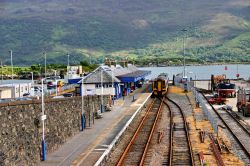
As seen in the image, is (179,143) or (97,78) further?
(97,78)

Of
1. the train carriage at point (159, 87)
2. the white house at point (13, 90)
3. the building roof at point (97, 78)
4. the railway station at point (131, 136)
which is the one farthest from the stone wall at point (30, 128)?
the train carriage at point (159, 87)

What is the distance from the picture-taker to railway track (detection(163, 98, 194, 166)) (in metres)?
31.2

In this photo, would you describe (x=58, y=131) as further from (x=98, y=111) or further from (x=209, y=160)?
(x=98, y=111)

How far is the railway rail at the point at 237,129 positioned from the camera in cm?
3713

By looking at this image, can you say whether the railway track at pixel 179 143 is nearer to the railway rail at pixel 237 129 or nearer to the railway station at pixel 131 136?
the railway station at pixel 131 136

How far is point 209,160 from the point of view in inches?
1224

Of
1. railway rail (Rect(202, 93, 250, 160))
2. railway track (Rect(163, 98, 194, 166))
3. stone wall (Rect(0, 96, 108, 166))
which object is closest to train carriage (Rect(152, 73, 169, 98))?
railway rail (Rect(202, 93, 250, 160))

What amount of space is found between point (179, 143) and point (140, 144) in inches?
121

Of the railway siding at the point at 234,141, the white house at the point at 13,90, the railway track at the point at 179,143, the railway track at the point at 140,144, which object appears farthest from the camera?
the white house at the point at 13,90

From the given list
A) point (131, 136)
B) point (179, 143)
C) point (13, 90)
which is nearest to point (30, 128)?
point (179, 143)

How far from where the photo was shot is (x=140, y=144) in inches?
1487

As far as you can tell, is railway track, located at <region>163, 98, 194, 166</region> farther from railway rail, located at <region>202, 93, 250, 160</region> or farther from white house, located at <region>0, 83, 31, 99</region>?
white house, located at <region>0, 83, 31, 99</region>

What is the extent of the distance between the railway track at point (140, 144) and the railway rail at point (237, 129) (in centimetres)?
720

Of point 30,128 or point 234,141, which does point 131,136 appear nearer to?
point 234,141
